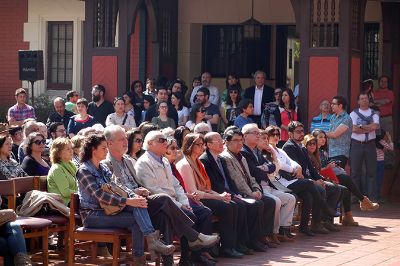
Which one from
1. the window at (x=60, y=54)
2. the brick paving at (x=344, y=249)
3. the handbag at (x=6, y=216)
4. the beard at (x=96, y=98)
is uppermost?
the window at (x=60, y=54)

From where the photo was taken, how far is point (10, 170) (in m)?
12.0

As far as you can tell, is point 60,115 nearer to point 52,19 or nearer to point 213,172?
point 213,172

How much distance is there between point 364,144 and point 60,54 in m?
9.21

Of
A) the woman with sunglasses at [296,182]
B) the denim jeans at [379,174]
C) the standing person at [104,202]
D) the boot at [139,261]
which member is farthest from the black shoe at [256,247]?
the denim jeans at [379,174]

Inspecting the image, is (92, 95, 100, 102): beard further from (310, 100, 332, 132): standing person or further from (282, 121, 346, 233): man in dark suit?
(282, 121, 346, 233): man in dark suit

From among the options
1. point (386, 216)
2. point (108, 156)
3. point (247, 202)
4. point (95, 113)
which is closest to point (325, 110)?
point (386, 216)

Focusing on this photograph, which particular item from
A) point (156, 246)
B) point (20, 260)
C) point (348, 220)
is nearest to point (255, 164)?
point (348, 220)

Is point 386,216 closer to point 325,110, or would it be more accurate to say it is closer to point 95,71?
point 325,110

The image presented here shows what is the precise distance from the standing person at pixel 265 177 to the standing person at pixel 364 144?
4.19 meters

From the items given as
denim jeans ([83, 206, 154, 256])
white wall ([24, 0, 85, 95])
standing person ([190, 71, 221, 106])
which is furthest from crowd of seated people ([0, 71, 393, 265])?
white wall ([24, 0, 85, 95])

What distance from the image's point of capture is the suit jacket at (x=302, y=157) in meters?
15.5

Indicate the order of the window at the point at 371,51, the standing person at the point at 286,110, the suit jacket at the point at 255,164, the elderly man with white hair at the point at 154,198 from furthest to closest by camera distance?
the window at the point at 371,51, the standing person at the point at 286,110, the suit jacket at the point at 255,164, the elderly man with white hair at the point at 154,198

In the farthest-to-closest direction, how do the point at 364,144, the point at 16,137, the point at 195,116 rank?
the point at 364,144, the point at 195,116, the point at 16,137

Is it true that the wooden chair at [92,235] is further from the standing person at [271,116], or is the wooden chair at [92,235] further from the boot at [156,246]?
the standing person at [271,116]
